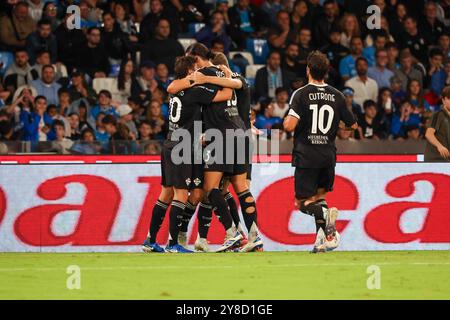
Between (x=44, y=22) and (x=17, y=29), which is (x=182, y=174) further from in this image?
(x=17, y=29)

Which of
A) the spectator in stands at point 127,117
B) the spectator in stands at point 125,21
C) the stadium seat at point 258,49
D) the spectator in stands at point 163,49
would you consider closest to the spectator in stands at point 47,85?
the spectator in stands at point 127,117

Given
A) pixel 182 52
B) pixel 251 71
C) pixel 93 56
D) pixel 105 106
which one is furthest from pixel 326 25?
pixel 105 106

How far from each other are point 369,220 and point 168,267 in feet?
14.5

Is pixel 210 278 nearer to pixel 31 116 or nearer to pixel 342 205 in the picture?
pixel 342 205

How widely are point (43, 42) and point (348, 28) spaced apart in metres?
5.51

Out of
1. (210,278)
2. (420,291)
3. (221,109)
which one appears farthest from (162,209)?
(420,291)

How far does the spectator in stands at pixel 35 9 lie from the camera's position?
65.7 feet

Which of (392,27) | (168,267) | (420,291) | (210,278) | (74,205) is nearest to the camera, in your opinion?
(420,291)

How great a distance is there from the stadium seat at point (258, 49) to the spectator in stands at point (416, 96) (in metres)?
2.56

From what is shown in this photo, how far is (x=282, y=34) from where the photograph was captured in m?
21.0

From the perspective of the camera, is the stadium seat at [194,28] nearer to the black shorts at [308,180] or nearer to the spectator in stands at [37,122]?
the spectator in stands at [37,122]

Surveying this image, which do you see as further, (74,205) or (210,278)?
(74,205)

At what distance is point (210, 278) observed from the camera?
1032 cm

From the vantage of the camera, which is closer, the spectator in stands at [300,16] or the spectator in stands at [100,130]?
the spectator in stands at [100,130]
